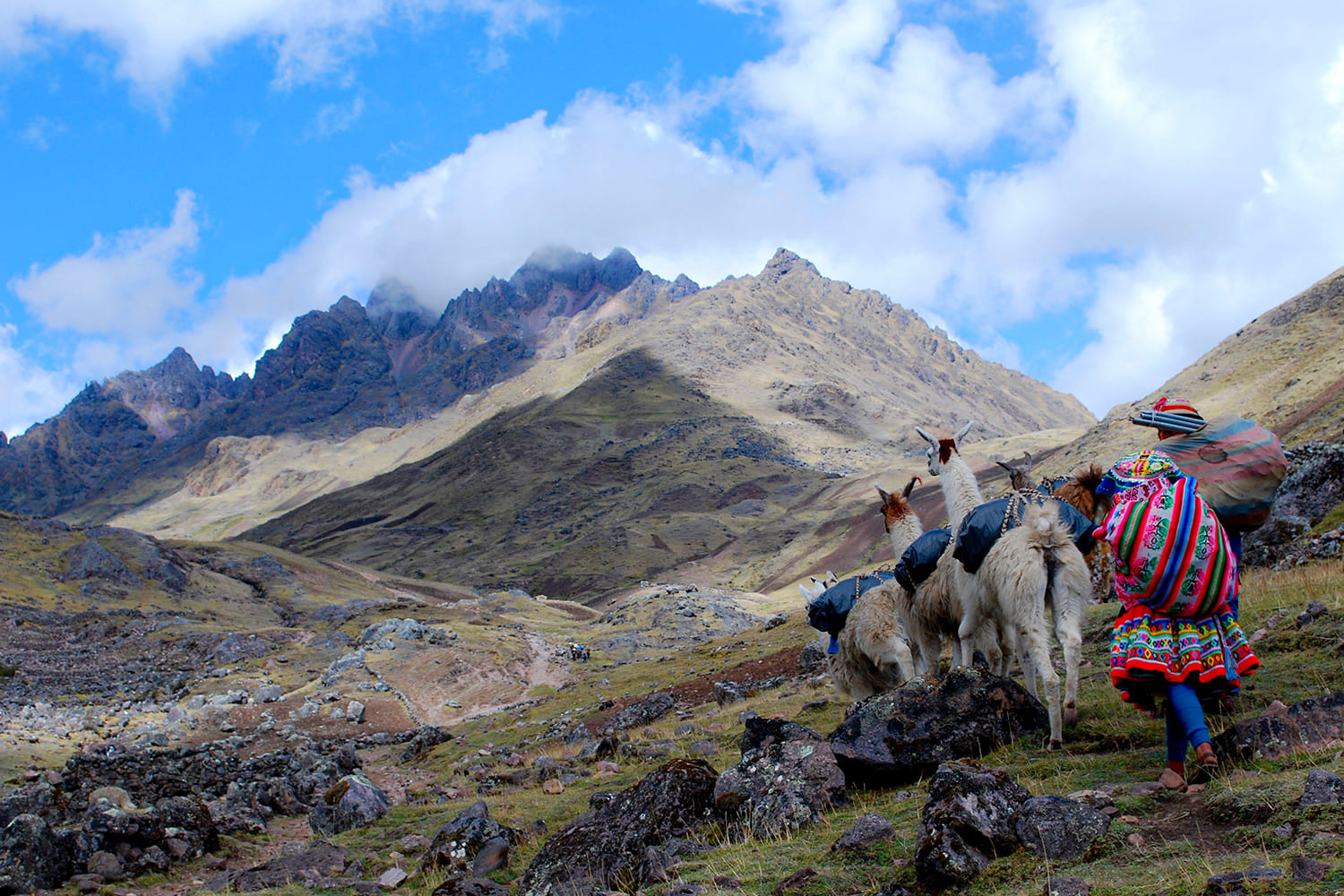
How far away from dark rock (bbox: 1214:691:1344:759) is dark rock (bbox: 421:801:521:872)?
20.7 ft

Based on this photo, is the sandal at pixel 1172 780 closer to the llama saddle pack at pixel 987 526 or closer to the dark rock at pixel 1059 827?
the dark rock at pixel 1059 827

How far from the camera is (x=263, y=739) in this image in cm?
2294

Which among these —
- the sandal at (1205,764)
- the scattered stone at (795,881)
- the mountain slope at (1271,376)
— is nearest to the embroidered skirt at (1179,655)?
the sandal at (1205,764)

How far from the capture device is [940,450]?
12.6 meters

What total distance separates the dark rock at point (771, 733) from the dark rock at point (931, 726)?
0.37 meters

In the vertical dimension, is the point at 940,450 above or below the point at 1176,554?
above

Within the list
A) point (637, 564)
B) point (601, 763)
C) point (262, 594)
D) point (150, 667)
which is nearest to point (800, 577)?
point (637, 564)

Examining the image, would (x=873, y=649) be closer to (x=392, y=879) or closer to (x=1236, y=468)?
(x=1236, y=468)

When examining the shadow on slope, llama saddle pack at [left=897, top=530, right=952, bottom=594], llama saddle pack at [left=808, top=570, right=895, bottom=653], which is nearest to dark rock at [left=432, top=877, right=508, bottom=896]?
llama saddle pack at [left=808, top=570, right=895, bottom=653]

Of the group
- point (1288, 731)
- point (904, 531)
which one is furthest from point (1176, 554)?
point (904, 531)

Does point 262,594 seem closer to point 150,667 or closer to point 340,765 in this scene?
point 150,667

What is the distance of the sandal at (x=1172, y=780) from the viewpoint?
530 cm

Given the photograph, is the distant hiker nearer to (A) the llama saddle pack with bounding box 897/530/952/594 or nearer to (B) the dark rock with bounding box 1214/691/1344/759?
(B) the dark rock with bounding box 1214/691/1344/759

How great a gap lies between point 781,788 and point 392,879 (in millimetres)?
4307
